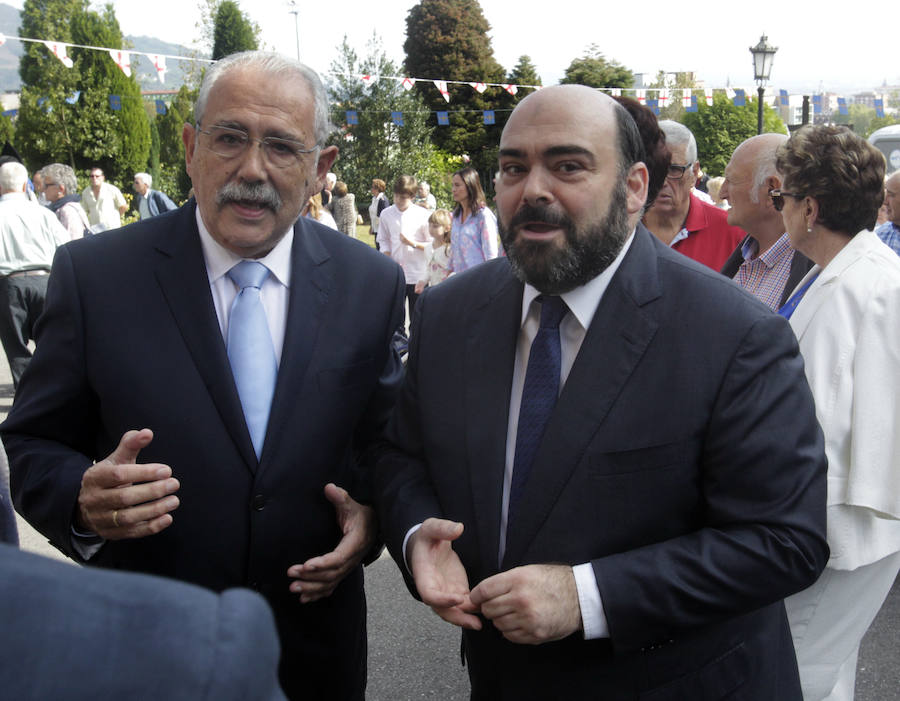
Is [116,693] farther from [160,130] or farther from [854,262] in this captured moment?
[160,130]

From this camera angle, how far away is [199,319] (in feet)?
6.00

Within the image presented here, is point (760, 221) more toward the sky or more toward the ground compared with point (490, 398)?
more toward the sky

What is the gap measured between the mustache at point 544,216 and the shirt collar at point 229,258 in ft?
2.03

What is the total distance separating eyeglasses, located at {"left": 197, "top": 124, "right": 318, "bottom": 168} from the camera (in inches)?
73.8

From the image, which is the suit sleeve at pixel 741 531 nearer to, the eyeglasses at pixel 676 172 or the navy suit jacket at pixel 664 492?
the navy suit jacket at pixel 664 492

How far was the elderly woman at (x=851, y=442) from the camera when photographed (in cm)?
216

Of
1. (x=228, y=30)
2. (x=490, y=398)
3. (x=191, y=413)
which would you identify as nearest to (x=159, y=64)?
(x=191, y=413)

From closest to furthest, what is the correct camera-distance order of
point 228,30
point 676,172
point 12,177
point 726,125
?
1. point 676,172
2. point 12,177
3. point 726,125
4. point 228,30

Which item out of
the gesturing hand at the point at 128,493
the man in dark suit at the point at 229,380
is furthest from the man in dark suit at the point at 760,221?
the gesturing hand at the point at 128,493

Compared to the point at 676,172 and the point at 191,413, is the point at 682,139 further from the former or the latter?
the point at 191,413

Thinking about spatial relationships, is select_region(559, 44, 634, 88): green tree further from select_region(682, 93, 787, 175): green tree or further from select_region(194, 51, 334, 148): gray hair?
select_region(194, 51, 334, 148): gray hair

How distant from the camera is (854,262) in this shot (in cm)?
237

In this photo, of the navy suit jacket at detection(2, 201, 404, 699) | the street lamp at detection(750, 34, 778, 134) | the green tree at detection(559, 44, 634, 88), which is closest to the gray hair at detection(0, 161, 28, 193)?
the navy suit jacket at detection(2, 201, 404, 699)

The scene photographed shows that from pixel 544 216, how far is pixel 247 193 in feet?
2.32
